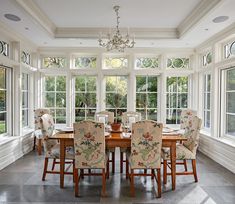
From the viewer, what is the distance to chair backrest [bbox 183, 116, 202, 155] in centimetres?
340

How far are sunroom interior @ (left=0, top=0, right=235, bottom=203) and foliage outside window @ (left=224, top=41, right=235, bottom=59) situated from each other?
0.02 meters

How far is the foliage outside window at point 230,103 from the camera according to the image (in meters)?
4.39

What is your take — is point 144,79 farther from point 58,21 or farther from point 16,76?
point 16,76

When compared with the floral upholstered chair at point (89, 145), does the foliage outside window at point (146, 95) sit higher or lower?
higher

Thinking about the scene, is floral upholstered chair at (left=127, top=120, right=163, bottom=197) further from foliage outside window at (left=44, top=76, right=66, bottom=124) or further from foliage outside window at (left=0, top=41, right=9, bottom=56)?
foliage outside window at (left=44, top=76, right=66, bottom=124)

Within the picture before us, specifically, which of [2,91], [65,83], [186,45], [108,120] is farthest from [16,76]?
[186,45]

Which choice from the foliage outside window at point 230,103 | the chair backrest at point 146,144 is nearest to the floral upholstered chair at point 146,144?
the chair backrest at point 146,144

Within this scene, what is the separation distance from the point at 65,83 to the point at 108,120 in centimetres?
205

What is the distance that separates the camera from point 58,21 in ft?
14.6

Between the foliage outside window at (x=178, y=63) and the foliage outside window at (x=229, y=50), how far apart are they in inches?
56.2

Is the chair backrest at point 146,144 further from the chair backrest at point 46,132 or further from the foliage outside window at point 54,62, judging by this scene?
the foliage outside window at point 54,62

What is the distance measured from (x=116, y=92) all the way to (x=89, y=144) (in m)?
3.17

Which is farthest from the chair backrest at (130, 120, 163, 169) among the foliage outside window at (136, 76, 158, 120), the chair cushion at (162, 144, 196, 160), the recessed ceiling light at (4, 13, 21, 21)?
the foliage outside window at (136, 76, 158, 120)

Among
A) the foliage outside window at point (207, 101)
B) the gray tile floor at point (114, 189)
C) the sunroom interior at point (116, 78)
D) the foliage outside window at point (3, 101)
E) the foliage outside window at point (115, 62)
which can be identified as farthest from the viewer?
the foliage outside window at point (115, 62)
